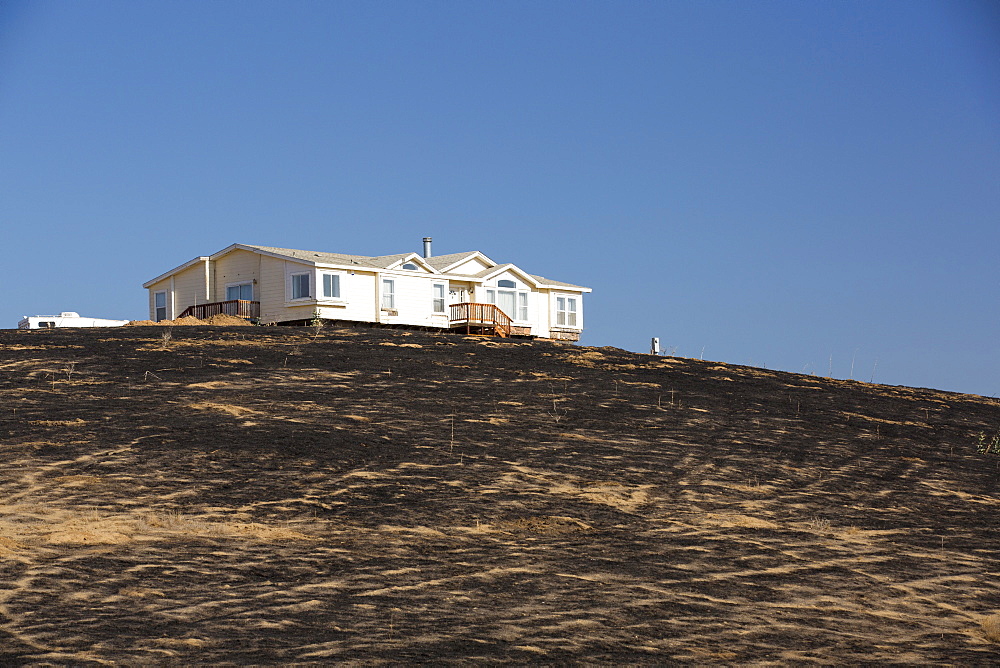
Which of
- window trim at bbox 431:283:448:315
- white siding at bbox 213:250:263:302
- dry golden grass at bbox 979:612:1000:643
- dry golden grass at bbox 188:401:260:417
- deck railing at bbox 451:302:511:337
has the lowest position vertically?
dry golden grass at bbox 979:612:1000:643

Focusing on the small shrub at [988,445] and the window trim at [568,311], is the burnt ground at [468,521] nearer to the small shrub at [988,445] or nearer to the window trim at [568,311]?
the small shrub at [988,445]

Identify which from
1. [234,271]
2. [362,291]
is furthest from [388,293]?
[234,271]

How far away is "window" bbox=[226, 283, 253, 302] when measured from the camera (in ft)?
159

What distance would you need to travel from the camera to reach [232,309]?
48.0m

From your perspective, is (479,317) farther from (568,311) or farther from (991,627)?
(991,627)

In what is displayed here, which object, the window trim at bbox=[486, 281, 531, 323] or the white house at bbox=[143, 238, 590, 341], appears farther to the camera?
the window trim at bbox=[486, 281, 531, 323]

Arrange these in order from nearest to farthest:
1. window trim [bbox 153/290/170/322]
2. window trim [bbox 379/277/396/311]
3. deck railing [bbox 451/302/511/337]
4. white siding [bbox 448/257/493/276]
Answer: window trim [bbox 379/277/396/311] < deck railing [bbox 451/302/511/337] < white siding [bbox 448/257/493/276] < window trim [bbox 153/290/170/322]

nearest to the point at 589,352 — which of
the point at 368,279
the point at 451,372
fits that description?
the point at 451,372

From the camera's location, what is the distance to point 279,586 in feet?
31.8

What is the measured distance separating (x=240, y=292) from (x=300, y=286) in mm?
4857

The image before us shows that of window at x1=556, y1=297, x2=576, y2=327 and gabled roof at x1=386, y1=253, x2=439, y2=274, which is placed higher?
gabled roof at x1=386, y1=253, x2=439, y2=274

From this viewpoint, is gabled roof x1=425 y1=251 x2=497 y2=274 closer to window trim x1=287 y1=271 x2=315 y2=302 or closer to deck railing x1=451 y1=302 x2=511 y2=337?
deck railing x1=451 y1=302 x2=511 y2=337

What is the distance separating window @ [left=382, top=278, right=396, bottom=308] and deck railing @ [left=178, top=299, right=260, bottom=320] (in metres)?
5.88

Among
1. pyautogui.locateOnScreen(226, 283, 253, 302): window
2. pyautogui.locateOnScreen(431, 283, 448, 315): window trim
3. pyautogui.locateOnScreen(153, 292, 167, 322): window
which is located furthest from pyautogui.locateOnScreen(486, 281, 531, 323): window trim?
pyautogui.locateOnScreen(153, 292, 167, 322): window
